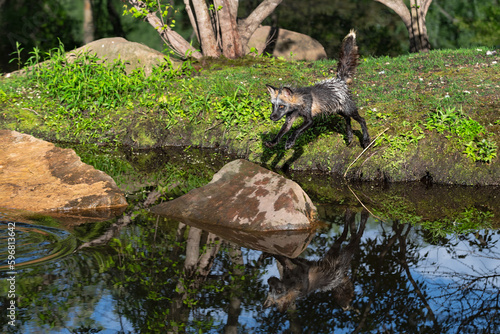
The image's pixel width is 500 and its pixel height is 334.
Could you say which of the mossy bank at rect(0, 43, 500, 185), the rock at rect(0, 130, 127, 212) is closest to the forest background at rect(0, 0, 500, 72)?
the mossy bank at rect(0, 43, 500, 185)

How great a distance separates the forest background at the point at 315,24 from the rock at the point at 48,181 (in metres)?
12.2

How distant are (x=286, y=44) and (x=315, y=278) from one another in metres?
10.6

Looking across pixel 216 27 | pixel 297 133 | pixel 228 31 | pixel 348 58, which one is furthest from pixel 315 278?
pixel 216 27

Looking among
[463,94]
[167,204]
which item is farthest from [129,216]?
[463,94]

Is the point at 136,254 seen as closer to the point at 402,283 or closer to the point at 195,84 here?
the point at 402,283

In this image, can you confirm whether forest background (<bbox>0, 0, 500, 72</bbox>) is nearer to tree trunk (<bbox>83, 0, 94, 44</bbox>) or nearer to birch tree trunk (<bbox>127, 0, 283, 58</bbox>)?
tree trunk (<bbox>83, 0, 94, 44</bbox>)

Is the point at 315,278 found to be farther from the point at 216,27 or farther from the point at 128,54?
the point at 216,27

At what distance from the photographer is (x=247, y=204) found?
6.80 meters

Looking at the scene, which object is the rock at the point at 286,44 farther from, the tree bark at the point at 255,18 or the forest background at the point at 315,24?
the forest background at the point at 315,24

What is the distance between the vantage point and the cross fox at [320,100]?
288 inches

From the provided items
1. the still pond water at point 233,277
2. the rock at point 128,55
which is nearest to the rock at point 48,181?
the still pond water at point 233,277

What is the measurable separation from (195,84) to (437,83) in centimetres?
463

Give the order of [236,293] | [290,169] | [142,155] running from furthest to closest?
[142,155] → [290,169] → [236,293]

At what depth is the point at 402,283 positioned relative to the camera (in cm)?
532
